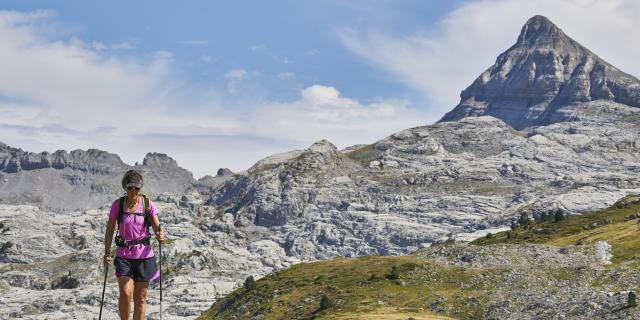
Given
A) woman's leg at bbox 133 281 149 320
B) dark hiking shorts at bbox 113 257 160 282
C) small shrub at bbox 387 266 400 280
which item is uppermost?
dark hiking shorts at bbox 113 257 160 282

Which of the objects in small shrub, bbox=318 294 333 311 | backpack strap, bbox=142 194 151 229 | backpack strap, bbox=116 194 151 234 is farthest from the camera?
small shrub, bbox=318 294 333 311

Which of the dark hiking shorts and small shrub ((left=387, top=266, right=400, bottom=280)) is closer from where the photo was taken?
the dark hiking shorts

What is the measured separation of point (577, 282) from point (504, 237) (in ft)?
309

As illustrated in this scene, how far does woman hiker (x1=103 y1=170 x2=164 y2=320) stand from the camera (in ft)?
62.8

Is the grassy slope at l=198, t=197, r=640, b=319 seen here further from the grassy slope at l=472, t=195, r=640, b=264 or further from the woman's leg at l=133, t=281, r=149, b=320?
the woman's leg at l=133, t=281, r=149, b=320

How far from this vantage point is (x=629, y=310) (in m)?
71.3

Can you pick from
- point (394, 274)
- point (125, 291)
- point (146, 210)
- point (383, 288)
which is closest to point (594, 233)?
point (394, 274)

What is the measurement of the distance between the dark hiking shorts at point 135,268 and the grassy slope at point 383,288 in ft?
239

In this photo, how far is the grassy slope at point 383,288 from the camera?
101 meters

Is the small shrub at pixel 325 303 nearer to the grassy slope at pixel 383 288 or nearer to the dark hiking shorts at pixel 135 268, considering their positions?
the grassy slope at pixel 383 288

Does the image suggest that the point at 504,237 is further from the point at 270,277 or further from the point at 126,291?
the point at 126,291

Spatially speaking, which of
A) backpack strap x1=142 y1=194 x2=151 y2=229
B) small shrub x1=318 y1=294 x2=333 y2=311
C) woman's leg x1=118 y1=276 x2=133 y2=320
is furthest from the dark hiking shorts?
small shrub x1=318 y1=294 x2=333 y2=311

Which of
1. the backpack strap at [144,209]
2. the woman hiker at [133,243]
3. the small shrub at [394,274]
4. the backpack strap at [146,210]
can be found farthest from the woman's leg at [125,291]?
the small shrub at [394,274]

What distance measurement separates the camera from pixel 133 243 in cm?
1928
